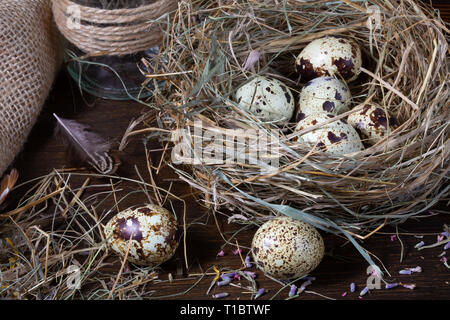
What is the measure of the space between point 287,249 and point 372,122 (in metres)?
0.36

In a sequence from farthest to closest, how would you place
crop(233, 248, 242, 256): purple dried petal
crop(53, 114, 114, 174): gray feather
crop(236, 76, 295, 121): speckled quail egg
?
crop(53, 114, 114, 174): gray feather → crop(236, 76, 295, 121): speckled quail egg → crop(233, 248, 242, 256): purple dried petal

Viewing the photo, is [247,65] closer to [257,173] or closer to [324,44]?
A: [324,44]

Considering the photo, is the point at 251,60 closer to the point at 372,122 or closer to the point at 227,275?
the point at 372,122

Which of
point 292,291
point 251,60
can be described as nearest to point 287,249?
point 292,291

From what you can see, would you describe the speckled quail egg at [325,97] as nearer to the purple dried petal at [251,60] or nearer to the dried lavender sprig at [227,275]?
the purple dried petal at [251,60]

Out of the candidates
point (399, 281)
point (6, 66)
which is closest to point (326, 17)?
point (399, 281)

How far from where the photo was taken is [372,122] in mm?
1145

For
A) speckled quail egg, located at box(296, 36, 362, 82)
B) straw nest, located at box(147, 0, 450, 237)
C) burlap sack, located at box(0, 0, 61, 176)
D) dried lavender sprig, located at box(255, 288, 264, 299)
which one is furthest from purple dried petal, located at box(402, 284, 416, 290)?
burlap sack, located at box(0, 0, 61, 176)

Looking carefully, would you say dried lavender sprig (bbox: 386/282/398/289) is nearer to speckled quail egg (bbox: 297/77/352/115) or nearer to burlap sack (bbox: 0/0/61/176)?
speckled quail egg (bbox: 297/77/352/115)

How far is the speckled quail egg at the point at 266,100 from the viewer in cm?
116

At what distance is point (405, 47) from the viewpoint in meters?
1.25

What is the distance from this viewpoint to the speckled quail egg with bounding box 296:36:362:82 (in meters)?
1.25

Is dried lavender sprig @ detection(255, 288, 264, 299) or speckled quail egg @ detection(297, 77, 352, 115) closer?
dried lavender sprig @ detection(255, 288, 264, 299)

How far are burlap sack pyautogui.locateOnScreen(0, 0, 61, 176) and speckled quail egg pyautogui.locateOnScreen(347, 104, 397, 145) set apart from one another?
750mm
